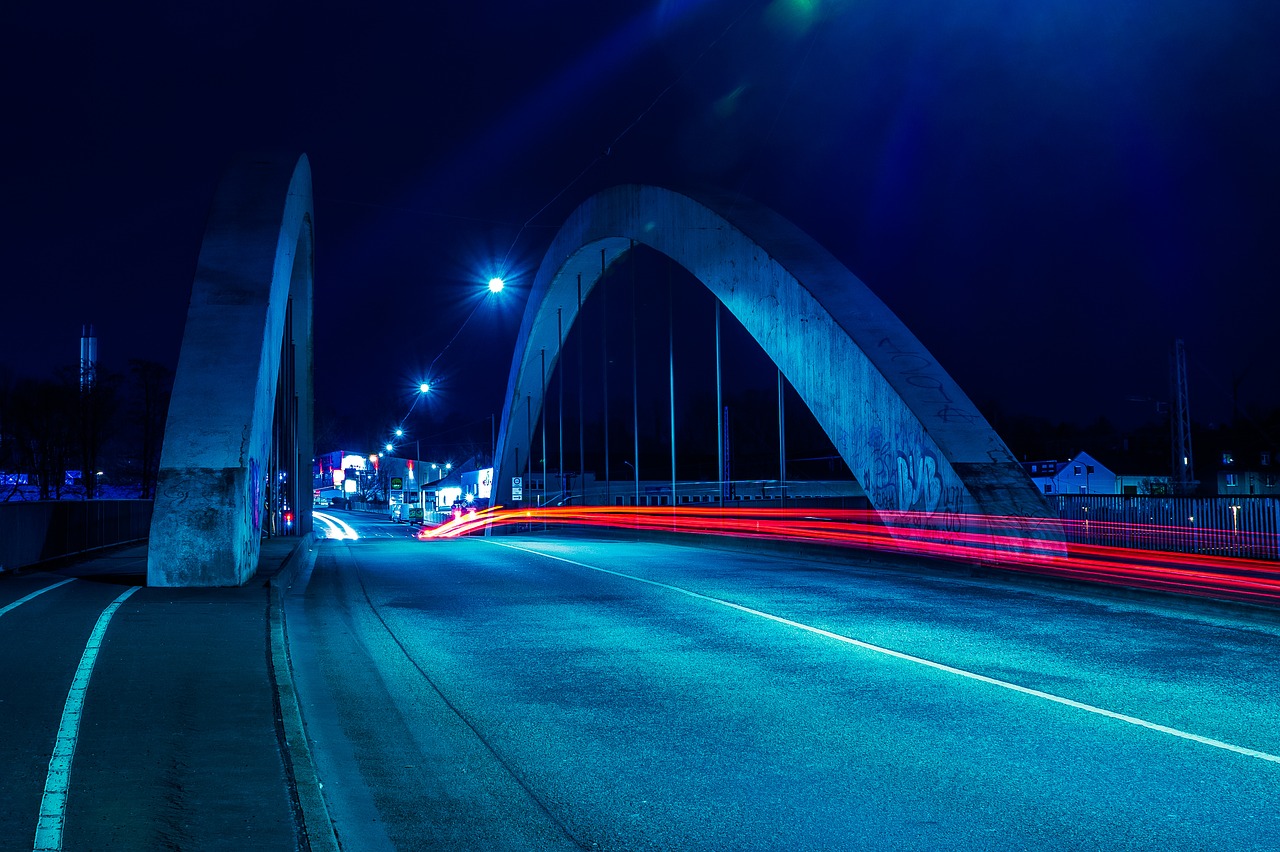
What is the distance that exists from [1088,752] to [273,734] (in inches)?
173

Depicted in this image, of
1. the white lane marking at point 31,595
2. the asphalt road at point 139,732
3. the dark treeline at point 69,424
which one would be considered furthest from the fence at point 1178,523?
the dark treeline at point 69,424

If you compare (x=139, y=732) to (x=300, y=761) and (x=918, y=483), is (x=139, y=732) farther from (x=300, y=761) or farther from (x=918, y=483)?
(x=918, y=483)

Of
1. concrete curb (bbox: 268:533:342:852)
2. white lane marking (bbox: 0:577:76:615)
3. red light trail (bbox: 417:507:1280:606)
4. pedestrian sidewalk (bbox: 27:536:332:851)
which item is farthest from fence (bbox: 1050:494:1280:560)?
white lane marking (bbox: 0:577:76:615)

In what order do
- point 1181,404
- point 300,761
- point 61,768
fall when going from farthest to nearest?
1. point 1181,404
2. point 300,761
3. point 61,768

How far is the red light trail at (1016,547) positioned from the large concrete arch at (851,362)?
330 millimetres

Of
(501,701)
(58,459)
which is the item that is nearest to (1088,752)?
(501,701)

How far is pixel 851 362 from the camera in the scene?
67.8ft

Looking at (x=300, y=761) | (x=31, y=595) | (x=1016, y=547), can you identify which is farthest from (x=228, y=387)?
(x=1016, y=547)

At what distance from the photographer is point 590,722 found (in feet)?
22.2

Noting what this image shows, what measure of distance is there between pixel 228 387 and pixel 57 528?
746cm

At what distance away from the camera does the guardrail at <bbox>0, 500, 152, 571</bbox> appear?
16.6 m

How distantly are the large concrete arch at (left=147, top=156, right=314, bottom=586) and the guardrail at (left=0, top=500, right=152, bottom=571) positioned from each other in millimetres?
3912

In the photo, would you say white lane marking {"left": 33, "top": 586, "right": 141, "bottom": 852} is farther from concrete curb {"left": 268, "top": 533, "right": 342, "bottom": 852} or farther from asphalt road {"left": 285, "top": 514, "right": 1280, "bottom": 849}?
asphalt road {"left": 285, "top": 514, "right": 1280, "bottom": 849}

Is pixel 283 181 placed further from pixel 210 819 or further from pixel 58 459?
pixel 58 459
